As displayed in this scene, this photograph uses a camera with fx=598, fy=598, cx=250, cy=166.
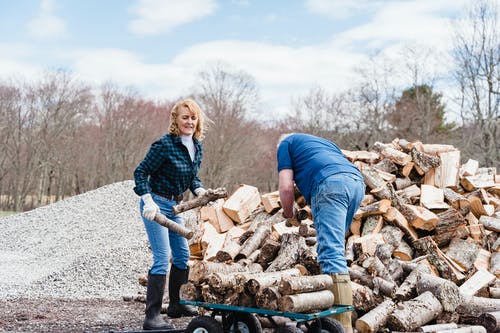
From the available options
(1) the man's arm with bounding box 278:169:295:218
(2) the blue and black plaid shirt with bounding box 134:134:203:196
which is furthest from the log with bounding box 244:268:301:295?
(2) the blue and black plaid shirt with bounding box 134:134:203:196

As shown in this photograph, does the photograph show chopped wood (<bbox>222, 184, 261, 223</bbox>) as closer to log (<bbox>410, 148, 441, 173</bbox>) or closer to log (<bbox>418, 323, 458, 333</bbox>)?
log (<bbox>410, 148, 441, 173</bbox>)

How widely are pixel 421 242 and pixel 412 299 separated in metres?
1.64

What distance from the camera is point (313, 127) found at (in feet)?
104

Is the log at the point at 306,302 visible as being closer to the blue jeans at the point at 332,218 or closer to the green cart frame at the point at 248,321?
the green cart frame at the point at 248,321

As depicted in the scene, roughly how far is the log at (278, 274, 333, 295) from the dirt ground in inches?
70.5

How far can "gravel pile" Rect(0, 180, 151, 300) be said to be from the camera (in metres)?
7.84

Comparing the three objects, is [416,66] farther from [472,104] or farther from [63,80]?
[63,80]

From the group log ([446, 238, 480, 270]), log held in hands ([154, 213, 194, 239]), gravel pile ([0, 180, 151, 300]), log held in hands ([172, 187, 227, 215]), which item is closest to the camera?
log held in hands ([154, 213, 194, 239])

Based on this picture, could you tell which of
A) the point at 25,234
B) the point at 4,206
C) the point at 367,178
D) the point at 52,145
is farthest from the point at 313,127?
the point at 367,178

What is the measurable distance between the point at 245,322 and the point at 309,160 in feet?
3.89

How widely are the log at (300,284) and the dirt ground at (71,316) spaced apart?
5.88 feet

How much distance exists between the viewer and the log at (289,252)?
588 cm

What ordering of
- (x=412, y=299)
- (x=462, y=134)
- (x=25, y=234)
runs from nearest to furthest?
(x=412, y=299) → (x=25, y=234) → (x=462, y=134)

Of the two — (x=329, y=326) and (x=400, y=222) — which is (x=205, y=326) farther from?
(x=400, y=222)
